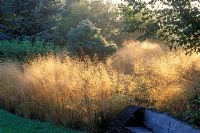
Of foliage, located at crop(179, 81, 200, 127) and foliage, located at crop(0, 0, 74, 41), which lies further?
foliage, located at crop(0, 0, 74, 41)

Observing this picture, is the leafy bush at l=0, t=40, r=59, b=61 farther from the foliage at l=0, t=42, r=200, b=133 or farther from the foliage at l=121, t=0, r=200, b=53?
the foliage at l=121, t=0, r=200, b=53

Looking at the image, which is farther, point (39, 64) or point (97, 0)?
point (97, 0)

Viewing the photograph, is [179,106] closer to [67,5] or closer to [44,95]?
[44,95]

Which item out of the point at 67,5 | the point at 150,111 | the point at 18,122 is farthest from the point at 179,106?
the point at 67,5

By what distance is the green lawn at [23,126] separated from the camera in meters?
8.57

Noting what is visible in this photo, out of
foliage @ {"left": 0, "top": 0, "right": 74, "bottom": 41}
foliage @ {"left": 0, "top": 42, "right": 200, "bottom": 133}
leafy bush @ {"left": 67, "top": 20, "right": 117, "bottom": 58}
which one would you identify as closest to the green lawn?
foliage @ {"left": 0, "top": 42, "right": 200, "bottom": 133}

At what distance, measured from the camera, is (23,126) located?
29.5ft

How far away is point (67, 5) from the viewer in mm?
25375

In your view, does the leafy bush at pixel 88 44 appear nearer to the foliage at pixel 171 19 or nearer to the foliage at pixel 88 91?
the foliage at pixel 88 91

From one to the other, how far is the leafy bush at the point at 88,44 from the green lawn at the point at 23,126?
767 cm

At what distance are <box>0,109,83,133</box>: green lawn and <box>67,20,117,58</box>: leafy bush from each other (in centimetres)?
767

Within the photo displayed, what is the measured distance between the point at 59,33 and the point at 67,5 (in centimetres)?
299

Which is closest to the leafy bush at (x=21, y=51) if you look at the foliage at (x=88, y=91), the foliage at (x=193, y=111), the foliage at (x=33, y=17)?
the foliage at (x=33, y=17)

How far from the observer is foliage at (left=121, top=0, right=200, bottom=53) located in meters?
6.53
